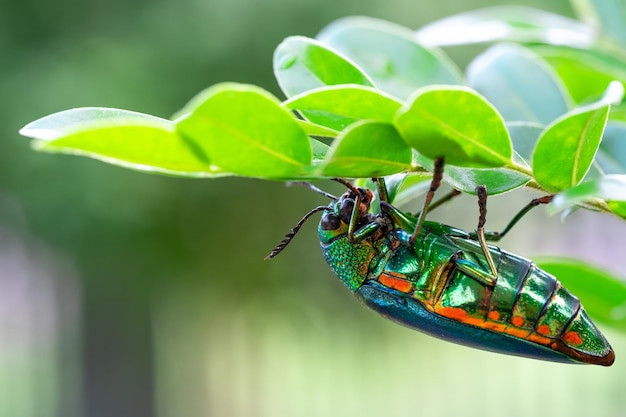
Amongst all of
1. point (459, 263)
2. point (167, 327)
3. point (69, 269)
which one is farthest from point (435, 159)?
point (167, 327)

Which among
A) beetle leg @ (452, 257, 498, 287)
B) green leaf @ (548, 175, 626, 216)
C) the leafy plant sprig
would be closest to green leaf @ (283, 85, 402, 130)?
the leafy plant sprig

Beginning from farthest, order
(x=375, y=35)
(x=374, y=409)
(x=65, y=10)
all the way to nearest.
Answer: (x=374, y=409)
(x=65, y=10)
(x=375, y=35)

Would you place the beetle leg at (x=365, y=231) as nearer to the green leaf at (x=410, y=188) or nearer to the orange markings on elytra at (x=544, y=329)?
the green leaf at (x=410, y=188)

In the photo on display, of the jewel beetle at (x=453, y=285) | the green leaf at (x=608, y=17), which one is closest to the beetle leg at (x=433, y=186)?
the jewel beetle at (x=453, y=285)

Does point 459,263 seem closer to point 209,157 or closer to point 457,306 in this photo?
point 457,306

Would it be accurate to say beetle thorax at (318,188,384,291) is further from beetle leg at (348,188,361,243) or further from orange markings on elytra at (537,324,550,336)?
orange markings on elytra at (537,324,550,336)

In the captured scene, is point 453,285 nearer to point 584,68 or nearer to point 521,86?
point 521,86
